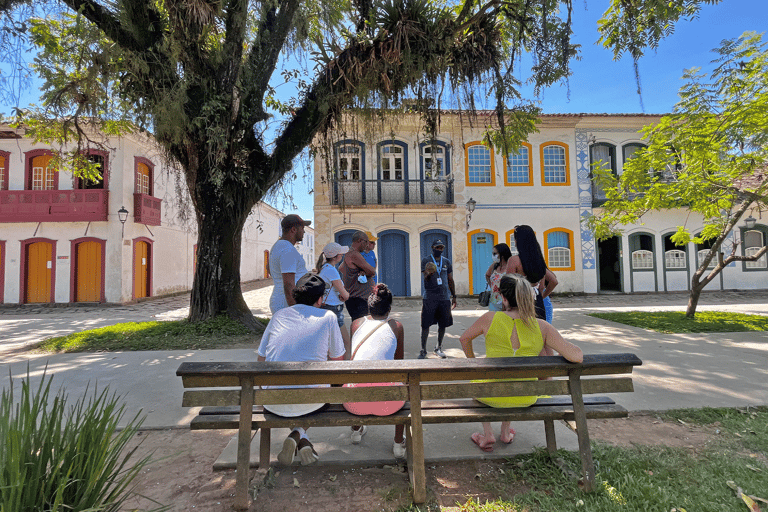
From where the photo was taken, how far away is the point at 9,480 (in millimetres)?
1313

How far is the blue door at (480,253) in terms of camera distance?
14.5 m

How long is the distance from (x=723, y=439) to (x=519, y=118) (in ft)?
18.1

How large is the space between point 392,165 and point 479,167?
11.2 feet

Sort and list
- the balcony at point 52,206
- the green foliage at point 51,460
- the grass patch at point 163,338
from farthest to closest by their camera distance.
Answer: the balcony at point 52,206
the grass patch at point 163,338
the green foliage at point 51,460

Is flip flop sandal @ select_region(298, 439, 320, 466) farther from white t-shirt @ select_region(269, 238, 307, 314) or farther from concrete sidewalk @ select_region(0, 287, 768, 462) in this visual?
white t-shirt @ select_region(269, 238, 307, 314)

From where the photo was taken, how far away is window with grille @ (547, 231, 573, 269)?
48.1ft

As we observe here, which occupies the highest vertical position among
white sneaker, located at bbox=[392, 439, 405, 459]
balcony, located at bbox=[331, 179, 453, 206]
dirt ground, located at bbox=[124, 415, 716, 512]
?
balcony, located at bbox=[331, 179, 453, 206]

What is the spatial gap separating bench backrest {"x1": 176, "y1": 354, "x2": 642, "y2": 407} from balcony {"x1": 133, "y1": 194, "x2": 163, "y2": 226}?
50.5 ft

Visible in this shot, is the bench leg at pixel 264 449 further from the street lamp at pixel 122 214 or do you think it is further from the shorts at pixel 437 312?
the street lamp at pixel 122 214

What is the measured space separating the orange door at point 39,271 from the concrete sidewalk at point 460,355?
7.35 meters

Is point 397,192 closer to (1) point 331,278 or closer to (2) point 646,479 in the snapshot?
(1) point 331,278

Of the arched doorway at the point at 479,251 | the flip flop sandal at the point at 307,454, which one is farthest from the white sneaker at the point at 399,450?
the arched doorway at the point at 479,251

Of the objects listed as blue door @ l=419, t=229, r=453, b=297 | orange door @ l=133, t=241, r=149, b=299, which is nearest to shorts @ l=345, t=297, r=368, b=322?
blue door @ l=419, t=229, r=453, b=297

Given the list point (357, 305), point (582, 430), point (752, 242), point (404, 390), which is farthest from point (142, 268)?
point (752, 242)
